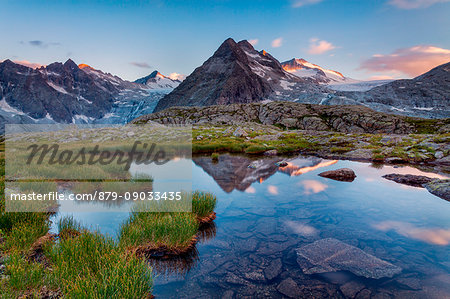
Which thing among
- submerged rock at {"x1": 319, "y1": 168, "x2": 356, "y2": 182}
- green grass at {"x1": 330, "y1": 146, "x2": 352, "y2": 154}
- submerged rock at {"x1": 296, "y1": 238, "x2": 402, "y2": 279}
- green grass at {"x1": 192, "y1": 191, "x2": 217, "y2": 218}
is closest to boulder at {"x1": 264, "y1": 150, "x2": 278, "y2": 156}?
green grass at {"x1": 330, "y1": 146, "x2": 352, "y2": 154}

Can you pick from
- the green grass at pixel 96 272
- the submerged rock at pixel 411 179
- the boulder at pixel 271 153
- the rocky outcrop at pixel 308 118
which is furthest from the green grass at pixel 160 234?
the rocky outcrop at pixel 308 118

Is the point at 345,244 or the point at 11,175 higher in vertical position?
the point at 11,175

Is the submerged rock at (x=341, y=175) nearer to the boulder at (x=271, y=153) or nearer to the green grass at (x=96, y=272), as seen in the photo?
the boulder at (x=271, y=153)

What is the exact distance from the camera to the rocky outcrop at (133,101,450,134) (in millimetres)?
81688

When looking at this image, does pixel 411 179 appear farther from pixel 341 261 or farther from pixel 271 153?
pixel 271 153

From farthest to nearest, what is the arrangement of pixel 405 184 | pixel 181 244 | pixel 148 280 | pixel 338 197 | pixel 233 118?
pixel 233 118, pixel 405 184, pixel 338 197, pixel 181 244, pixel 148 280

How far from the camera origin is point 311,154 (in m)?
35.5

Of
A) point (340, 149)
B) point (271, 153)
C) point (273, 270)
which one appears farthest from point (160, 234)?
point (340, 149)

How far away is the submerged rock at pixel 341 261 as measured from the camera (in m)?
7.41

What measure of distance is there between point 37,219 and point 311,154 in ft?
110

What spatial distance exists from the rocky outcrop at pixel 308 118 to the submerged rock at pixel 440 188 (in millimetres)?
70159

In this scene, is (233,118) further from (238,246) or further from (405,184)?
(238,246)

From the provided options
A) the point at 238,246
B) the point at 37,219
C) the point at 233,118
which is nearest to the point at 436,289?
the point at 238,246

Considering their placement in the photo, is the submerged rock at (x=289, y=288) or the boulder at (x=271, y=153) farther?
the boulder at (x=271, y=153)
